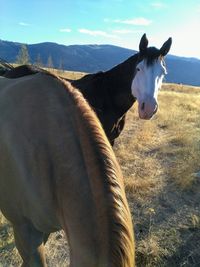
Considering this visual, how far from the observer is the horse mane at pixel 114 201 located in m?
1.68

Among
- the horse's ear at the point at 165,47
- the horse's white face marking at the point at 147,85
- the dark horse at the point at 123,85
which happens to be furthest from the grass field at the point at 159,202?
the horse's ear at the point at 165,47

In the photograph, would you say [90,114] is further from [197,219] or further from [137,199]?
[137,199]

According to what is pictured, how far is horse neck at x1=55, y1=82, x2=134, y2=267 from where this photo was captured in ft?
5.58

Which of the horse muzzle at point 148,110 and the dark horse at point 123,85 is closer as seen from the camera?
the horse muzzle at point 148,110

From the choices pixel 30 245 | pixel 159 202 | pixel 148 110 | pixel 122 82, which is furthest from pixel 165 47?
pixel 30 245

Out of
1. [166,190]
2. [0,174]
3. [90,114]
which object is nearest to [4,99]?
[0,174]

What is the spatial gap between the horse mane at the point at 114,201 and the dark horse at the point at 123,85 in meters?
2.89

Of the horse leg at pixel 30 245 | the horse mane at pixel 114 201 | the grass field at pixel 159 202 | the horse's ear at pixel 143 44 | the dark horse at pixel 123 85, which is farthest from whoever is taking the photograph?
the horse's ear at pixel 143 44

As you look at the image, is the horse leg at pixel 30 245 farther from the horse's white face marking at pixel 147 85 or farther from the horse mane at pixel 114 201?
the horse's white face marking at pixel 147 85

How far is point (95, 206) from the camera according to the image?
6.07 ft

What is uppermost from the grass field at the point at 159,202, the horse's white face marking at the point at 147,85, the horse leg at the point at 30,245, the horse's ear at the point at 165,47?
the horse's ear at the point at 165,47

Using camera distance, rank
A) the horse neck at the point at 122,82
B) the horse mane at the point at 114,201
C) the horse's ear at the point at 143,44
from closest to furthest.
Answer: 1. the horse mane at the point at 114,201
2. the horse's ear at the point at 143,44
3. the horse neck at the point at 122,82

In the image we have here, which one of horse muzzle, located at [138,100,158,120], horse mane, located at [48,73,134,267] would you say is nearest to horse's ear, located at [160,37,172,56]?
horse muzzle, located at [138,100,158,120]

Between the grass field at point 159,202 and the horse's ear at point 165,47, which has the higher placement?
the horse's ear at point 165,47
